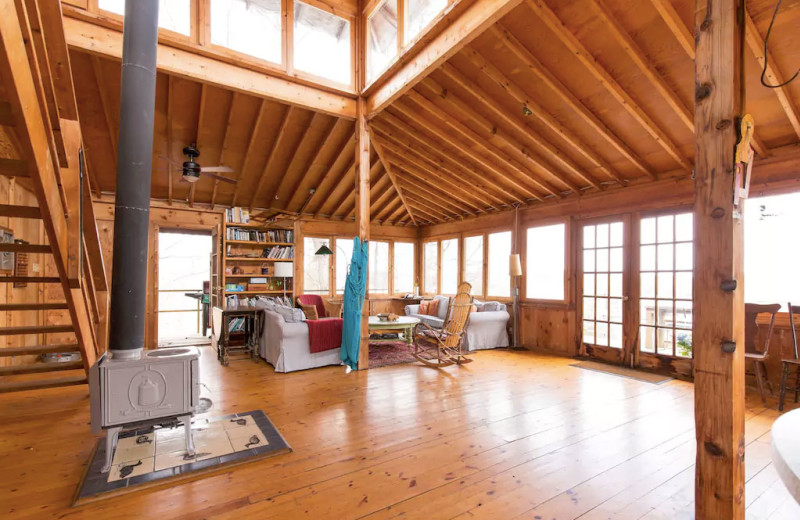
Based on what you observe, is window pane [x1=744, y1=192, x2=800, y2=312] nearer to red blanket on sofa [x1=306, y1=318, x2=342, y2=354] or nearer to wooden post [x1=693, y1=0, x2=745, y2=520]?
wooden post [x1=693, y1=0, x2=745, y2=520]

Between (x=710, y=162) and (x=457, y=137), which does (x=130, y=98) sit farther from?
(x=457, y=137)

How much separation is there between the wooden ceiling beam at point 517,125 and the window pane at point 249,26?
214 centimetres

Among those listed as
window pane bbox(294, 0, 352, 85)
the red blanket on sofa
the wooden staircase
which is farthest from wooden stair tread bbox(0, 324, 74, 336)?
window pane bbox(294, 0, 352, 85)

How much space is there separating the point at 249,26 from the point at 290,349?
12.7 feet

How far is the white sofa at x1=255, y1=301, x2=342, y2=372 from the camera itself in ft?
15.7

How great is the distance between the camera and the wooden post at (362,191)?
500 centimetres

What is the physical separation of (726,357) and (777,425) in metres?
0.93

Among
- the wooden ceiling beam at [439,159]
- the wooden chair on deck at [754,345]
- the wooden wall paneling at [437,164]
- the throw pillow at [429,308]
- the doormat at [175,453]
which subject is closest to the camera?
the doormat at [175,453]

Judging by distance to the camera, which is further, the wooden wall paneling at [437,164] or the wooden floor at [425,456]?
the wooden wall paneling at [437,164]

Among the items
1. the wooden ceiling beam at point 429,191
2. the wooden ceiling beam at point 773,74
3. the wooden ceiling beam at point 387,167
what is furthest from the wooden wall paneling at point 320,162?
the wooden ceiling beam at point 773,74

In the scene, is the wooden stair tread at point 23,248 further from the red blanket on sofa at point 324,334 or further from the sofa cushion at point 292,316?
the red blanket on sofa at point 324,334

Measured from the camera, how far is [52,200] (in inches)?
88.9

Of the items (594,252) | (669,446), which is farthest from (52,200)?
(594,252)

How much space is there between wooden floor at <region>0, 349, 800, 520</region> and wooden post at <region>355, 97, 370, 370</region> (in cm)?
66
